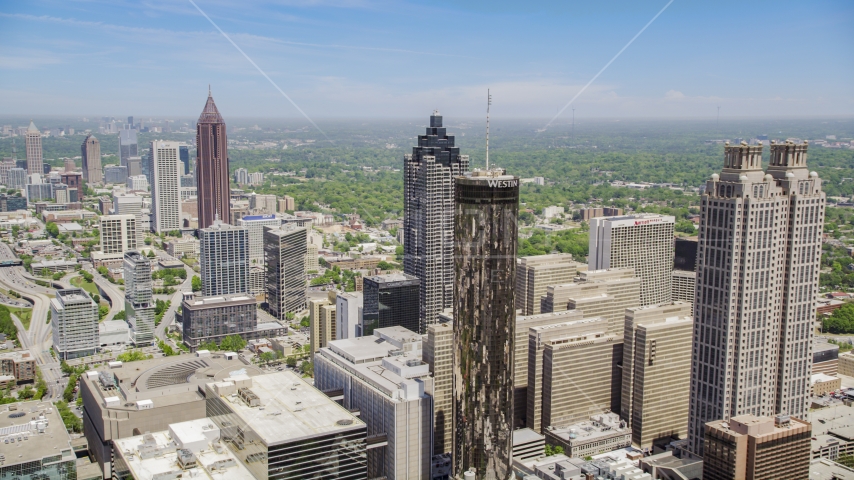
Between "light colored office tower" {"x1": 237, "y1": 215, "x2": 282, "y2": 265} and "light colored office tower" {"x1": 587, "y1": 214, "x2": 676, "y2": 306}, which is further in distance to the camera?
"light colored office tower" {"x1": 237, "y1": 215, "x2": 282, "y2": 265}

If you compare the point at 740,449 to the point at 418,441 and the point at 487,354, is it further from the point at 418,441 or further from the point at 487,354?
the point at 418,441

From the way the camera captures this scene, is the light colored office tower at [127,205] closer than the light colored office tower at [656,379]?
No

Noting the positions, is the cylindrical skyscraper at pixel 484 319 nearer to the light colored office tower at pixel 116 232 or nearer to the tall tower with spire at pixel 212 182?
the light colored office tower at pixel 116 232

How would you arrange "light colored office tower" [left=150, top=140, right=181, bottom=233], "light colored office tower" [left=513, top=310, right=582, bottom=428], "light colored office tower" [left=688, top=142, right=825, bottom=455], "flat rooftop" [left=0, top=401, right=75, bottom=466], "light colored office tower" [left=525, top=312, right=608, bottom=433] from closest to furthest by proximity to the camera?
1. "flat rooftop" [left=0, top=401, right=75, bottom=466]
2. "light colored office tower" [left=688, top=142, right=825, bottom=455]
3. "light colored office tower" [left=525, top=312, right=608, bottom=433]
4. "light colored office tower" [left=513, top=310, right=582, bottom=428]
5. "light colored office tower" [left=150, top=140, right=181, bottom=233]

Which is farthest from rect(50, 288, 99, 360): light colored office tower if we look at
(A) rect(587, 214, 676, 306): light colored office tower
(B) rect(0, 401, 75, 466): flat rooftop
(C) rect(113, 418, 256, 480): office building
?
(A) rect(587, 214, 676, 306): light colored office tower

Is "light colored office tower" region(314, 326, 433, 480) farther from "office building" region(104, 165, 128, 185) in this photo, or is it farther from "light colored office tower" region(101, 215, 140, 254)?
"office building" region(104, 165, 128, 185)

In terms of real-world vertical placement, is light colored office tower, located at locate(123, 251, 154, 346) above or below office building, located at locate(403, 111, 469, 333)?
below

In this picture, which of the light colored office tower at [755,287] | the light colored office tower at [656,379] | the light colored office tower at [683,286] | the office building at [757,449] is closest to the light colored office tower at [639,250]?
the light colored office tower at [683,286]
